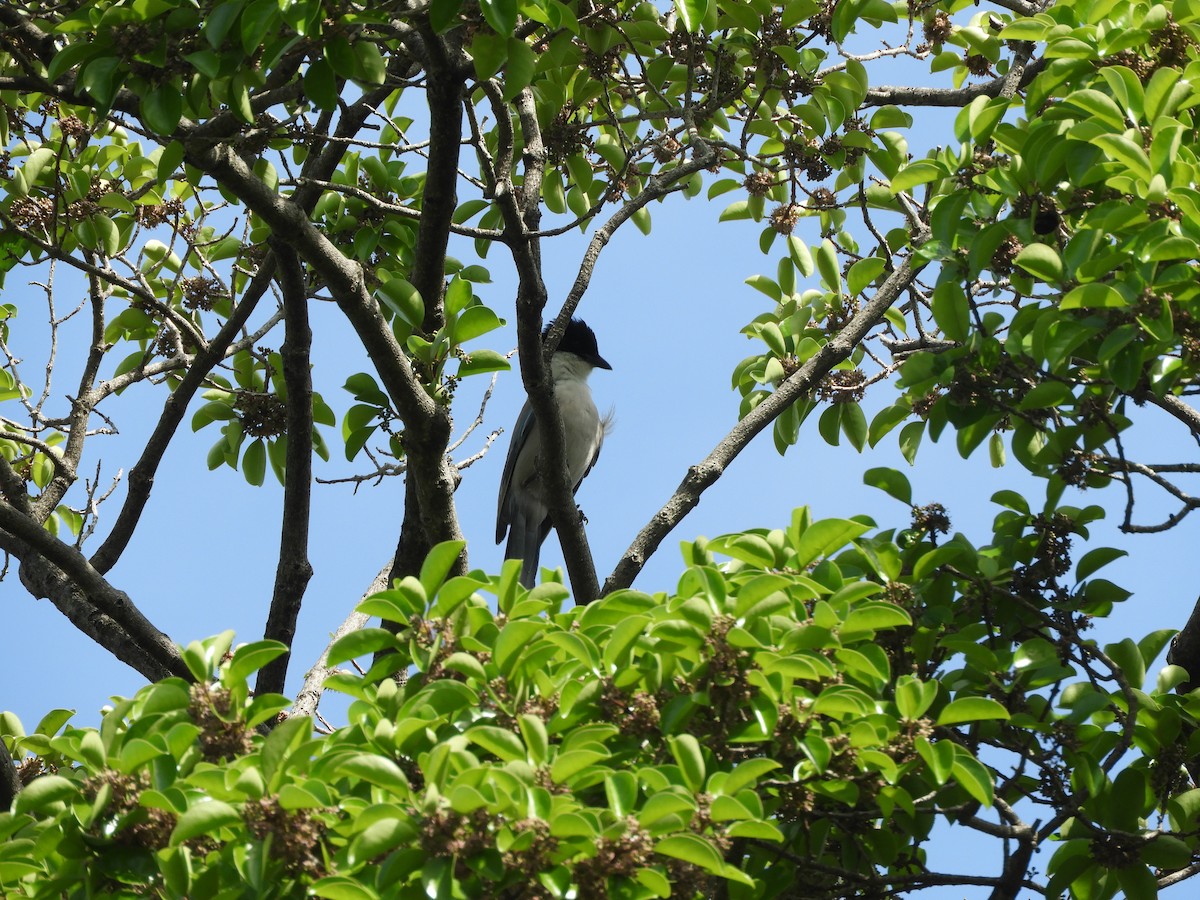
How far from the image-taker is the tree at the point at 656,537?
89.0 inches

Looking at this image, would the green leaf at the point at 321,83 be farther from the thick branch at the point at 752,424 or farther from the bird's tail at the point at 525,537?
the bird's tail at the point at 525,537

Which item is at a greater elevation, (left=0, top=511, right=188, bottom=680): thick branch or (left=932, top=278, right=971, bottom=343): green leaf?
(left=0, top=511, right=188, bottom=680): thick branch

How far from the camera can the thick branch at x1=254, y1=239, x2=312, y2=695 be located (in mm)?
4879

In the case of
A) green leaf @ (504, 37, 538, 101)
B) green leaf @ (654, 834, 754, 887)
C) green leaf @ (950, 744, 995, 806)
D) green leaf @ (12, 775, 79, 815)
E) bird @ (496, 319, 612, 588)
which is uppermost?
bird @ (496, 319, 612, 588)

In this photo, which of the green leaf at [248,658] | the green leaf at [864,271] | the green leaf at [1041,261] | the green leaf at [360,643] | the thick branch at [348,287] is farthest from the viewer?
the green leaf at [864,271]

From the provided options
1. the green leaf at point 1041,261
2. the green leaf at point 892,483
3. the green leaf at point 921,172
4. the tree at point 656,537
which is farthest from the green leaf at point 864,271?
the green leaf at point 1041,261

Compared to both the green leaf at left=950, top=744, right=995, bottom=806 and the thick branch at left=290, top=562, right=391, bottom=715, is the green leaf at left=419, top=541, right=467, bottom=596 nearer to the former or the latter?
the green leaf at left=950, top=744, right=995, bottom=806

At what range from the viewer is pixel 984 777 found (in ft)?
8.19

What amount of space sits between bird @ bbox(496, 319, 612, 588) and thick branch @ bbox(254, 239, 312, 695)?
9.63ft

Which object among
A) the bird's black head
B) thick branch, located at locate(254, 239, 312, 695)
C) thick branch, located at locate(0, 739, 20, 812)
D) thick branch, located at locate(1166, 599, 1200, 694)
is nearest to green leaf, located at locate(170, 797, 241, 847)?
thick branch, located at locate(0, 739, 20, 812)

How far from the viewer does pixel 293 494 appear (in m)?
5.15

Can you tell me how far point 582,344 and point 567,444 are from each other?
175 centimetres

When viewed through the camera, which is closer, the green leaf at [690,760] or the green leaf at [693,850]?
the green leaf at [693,850]

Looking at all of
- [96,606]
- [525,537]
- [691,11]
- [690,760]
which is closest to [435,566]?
[690,760]
